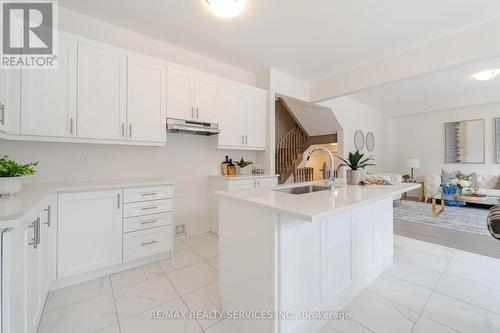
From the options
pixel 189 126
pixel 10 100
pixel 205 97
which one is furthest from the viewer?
pixel 205 97

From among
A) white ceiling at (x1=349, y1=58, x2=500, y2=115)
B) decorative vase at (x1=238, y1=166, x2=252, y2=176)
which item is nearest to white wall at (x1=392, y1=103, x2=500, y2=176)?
white ceiling at (x1=349, y1=58, x2=500, y2=115)

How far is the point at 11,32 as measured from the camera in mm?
1714

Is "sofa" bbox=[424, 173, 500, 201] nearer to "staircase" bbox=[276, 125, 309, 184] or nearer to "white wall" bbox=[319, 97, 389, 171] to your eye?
"white wall" bbox=[319, 97, 389, 171]

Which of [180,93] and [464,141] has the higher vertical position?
[180,93]

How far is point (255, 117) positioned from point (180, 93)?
1288mm

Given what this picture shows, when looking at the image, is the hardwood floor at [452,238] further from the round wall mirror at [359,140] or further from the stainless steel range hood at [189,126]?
the stainless steel range hood at [189,126]

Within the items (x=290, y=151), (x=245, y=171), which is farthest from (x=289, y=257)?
(x=290, y=151)

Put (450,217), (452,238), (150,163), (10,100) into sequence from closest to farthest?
1. (10,100)
2. (150,163)
3. (452,238)
4. (450,217)

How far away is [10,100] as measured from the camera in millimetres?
1694

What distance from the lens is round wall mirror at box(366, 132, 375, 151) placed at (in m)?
6.05

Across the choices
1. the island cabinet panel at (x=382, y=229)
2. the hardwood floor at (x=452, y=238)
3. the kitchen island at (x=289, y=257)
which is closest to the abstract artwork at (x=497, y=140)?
the hardwood floor at (x=452, y=238)

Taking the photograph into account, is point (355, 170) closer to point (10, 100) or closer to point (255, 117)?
point (255, 117)

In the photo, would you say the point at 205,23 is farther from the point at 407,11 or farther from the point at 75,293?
the point at 75,293

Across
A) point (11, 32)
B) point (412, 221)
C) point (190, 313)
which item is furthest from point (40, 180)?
point (412, 221)
